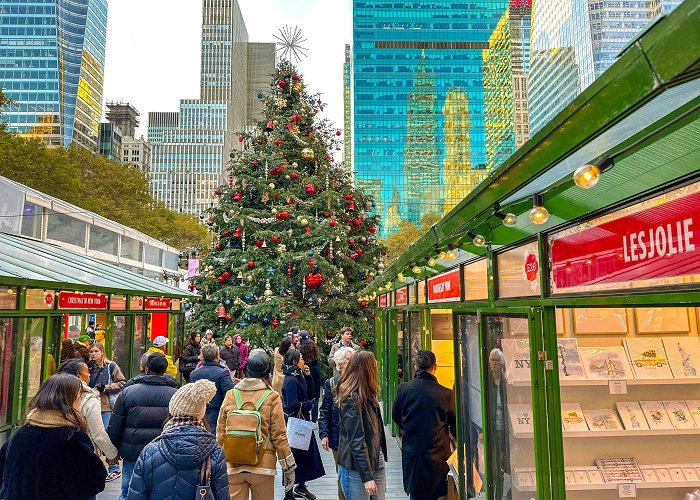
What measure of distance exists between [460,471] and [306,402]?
189 centimetres

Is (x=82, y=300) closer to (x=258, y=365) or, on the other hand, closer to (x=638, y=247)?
(x=258, y=365)

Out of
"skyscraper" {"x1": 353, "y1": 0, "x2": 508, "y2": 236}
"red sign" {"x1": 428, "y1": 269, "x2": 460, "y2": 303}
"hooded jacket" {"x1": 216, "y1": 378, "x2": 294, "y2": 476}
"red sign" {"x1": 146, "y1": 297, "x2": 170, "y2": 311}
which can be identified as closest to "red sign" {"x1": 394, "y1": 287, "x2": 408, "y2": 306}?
"red sign" {"x1": 428, "y1": 269, "x2": 460, "y2": 303}

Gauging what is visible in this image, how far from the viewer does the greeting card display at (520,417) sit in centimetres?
336

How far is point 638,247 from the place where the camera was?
6.88 ft

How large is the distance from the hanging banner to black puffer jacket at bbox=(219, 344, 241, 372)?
30.1 ft

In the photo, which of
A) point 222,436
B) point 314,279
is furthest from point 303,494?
point 314,279

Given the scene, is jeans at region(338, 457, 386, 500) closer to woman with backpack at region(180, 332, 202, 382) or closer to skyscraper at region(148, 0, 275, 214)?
woman with backpack at region(180, 332, 202, 382)

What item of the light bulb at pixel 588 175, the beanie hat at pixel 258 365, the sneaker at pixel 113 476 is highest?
Result: the light bulb at pixel 588 175

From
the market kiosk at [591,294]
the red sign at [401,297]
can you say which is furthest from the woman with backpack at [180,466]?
the red sign at [401,297]

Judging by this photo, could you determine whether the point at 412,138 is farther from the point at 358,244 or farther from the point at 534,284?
the point at 534,284

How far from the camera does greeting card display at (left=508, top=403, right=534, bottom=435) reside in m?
3.36

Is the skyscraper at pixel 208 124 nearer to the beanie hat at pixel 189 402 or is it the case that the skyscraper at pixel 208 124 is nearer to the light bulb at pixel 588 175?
the beanie hat at pixel 189 402

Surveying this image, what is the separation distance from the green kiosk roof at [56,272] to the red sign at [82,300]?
0.18m

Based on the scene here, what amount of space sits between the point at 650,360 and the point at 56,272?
8.26m
